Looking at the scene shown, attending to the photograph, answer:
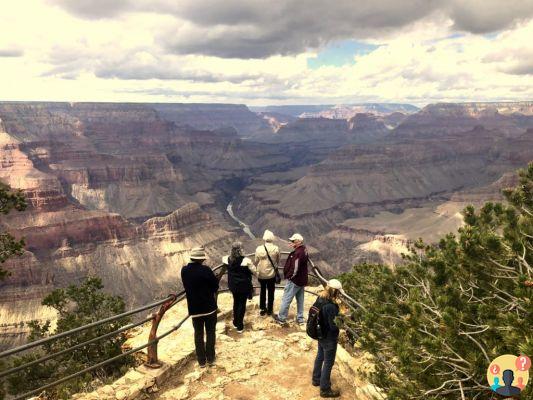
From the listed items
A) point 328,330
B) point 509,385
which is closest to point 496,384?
point 509,385

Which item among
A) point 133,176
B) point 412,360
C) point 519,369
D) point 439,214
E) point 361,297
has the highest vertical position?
point 519,369

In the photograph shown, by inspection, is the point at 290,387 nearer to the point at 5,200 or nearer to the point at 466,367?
the point at 466,367

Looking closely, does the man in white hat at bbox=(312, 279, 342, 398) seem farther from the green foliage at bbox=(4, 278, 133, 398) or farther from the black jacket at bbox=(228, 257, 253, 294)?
the green foliage at bbox=(4, 278, 133, 398)

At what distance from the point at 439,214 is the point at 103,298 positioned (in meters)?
147

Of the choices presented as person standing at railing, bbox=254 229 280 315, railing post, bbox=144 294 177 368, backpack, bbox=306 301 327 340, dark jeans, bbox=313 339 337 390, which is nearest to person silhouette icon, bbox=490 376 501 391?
backpack, bbox=306 301 327 340

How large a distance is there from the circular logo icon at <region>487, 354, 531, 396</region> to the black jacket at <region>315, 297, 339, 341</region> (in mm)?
4676

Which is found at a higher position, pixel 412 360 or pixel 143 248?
pixel 412 360

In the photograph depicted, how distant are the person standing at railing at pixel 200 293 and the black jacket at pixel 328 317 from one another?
272 centimetres

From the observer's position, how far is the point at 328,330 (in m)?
9.49

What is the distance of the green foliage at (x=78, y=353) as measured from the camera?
11586mm

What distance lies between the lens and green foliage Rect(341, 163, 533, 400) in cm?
600

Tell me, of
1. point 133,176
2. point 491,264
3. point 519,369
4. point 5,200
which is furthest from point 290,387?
point 133,176

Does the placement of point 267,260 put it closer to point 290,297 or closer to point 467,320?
point 290,297

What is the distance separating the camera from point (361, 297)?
54.5 ft
